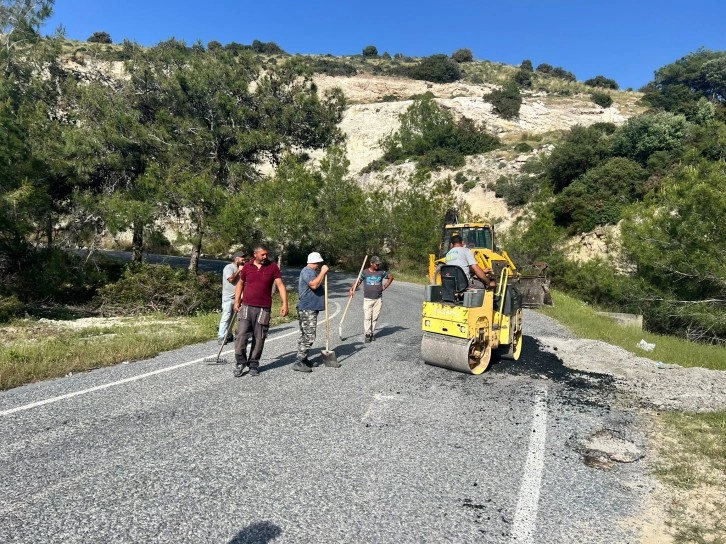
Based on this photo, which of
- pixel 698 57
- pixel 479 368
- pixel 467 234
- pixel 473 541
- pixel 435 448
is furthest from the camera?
pixel 698 57

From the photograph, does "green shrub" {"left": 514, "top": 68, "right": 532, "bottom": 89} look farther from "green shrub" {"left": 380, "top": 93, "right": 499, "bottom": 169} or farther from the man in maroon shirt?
the man in maroon shirt

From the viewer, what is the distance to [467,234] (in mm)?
13594

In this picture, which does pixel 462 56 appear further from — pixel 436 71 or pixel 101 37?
pixel 101 37

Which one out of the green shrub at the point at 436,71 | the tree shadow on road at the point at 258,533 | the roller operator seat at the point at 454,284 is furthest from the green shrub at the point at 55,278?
the green shrub at the point at 436,71

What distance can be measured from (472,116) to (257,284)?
2632 inches

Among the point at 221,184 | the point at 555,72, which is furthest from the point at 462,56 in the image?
Result: the point at 221,184

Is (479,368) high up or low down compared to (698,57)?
down

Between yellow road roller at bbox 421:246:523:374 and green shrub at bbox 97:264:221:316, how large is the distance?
A: 9.08 m

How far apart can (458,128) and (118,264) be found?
47981 millimetres

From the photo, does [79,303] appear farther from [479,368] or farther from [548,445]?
[548,445]

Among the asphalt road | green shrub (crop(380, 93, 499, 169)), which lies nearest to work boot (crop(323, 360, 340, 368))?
the asphalt road

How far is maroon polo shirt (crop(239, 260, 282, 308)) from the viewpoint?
22.9ft

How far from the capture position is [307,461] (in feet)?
13.4

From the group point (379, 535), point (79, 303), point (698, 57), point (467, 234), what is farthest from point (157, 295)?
point (698, 57)
